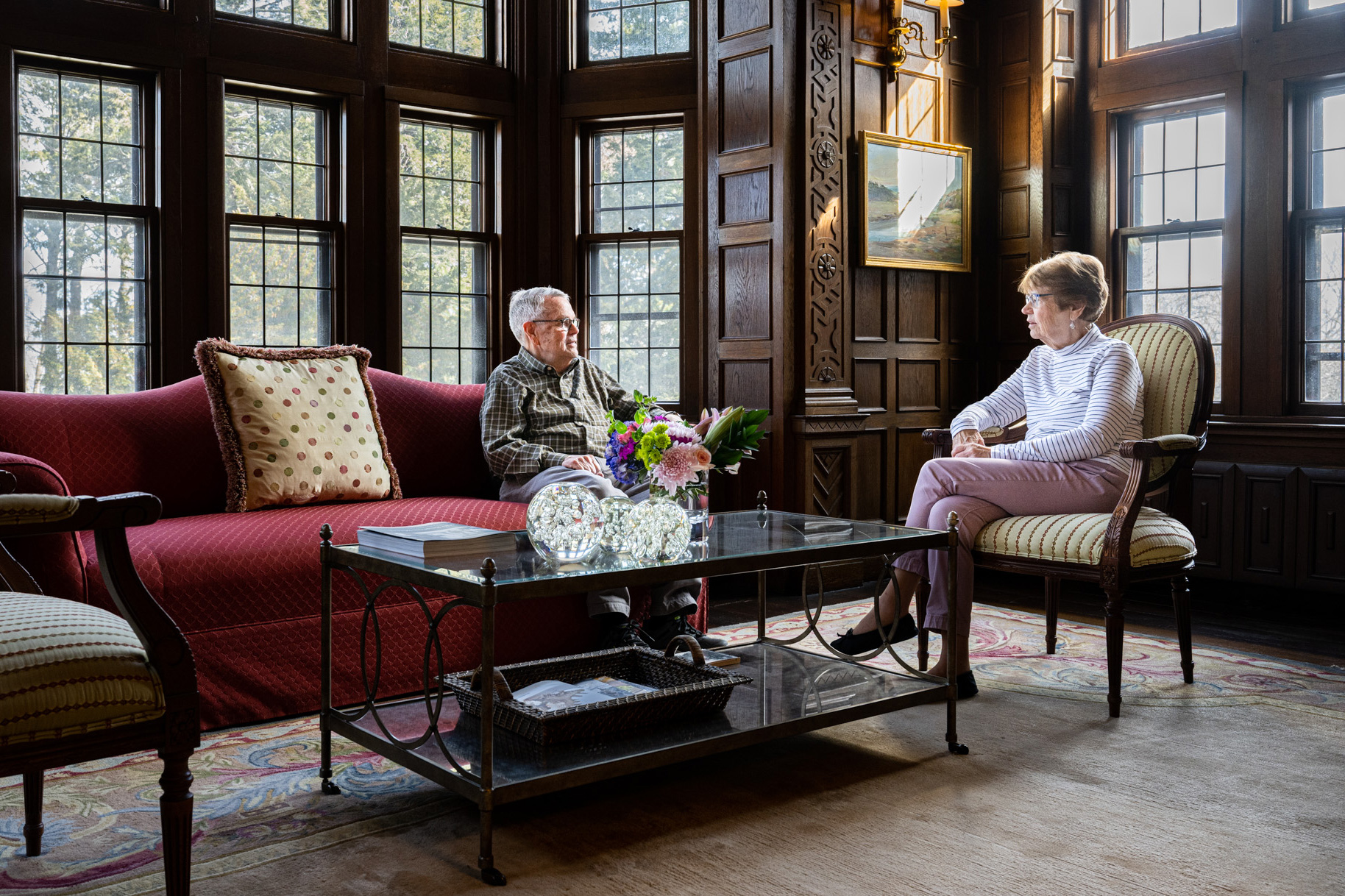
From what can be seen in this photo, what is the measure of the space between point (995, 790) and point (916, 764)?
0.23m

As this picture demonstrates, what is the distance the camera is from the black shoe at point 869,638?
3.36 metres

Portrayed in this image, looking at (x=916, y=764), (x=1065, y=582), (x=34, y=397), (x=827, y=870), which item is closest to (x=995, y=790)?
(x=916, y=764)

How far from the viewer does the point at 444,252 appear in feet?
17.5

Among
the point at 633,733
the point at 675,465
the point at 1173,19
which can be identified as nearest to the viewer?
the point at 633,733

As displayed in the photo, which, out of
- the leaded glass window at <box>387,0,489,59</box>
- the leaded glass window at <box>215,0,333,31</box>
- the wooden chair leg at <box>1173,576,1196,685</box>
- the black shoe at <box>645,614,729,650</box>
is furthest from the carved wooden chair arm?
the leaded glass window at <box>387,0,489,59</box>

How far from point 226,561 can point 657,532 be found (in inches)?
48.6

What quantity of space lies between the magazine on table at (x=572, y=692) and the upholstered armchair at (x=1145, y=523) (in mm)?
1272

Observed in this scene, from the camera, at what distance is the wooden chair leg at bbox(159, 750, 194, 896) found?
5.64 ft

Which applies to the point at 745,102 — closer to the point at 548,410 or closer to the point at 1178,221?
the point at 548,410

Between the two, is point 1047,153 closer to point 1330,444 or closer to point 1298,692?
point 1330,444

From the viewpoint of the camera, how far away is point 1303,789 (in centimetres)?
253

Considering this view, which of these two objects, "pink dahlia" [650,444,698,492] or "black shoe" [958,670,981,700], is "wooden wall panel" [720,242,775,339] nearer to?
"black shoe" [958,670,981,700]

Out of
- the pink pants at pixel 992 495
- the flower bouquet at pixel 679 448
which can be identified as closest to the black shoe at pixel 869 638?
the pink pants at pixel 992 495

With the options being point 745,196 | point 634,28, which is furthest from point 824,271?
point 634,28
